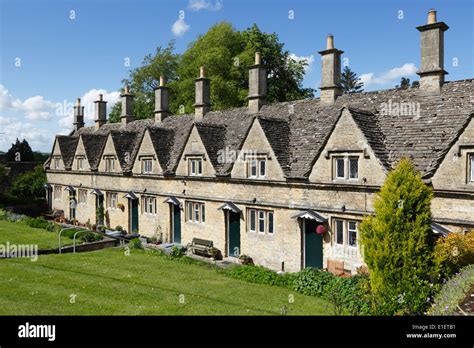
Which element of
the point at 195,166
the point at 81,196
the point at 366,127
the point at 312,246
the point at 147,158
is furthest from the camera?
the point at 81,196

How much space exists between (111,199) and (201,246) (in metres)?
12.8

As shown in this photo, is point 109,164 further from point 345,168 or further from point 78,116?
point 345,168

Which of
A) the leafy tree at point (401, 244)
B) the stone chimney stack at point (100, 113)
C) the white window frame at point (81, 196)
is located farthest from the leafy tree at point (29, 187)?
the leafy tree at point (401, 244)

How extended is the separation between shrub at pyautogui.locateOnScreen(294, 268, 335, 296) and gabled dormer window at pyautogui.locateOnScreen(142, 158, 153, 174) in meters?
16.5

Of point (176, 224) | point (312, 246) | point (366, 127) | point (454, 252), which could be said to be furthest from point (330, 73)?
point (176, 224)

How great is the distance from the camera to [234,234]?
82.1ft

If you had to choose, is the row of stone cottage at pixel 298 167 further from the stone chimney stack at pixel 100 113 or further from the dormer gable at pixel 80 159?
the stone chimney stack at pixel 100 113

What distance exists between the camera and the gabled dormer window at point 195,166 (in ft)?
90.3

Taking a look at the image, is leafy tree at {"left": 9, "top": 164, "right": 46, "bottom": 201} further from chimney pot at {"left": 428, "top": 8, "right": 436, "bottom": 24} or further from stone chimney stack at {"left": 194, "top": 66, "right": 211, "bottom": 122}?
chimney pot at {"left": 428, "top": 8, "right": 436, "bottom": 24}

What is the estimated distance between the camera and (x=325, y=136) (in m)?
21.3

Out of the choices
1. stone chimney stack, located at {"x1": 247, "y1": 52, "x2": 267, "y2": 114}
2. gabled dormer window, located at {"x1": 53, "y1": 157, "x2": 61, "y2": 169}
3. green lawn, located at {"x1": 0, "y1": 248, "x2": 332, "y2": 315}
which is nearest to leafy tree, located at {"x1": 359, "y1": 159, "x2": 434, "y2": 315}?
green lawn, located at {"x1": 0, "y1": 248, "x2": 332, "y2": 315}

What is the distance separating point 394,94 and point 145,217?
1937 cm

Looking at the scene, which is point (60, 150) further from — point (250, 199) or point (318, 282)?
point (318, 282)
